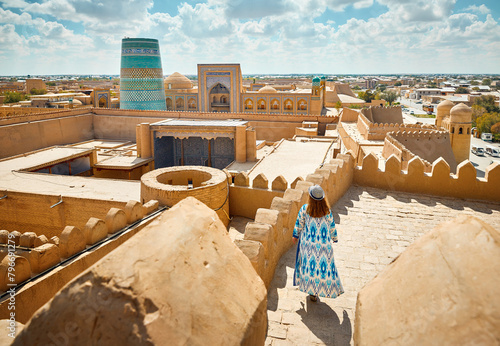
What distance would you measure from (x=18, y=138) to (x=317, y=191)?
1836 centimetres

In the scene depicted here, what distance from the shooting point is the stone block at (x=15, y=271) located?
4008 millimetres

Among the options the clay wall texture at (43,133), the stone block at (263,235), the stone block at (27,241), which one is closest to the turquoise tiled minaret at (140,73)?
the clay wall texture at (43,133)

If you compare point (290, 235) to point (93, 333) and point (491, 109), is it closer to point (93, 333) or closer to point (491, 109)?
point (93, 333)

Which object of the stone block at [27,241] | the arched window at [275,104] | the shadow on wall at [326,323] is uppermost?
the arched window at [275,104]

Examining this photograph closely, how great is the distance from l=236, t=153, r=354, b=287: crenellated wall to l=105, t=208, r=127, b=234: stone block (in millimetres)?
2845

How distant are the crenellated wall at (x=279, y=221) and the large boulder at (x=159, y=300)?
141 cm

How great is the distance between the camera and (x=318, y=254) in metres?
3.21

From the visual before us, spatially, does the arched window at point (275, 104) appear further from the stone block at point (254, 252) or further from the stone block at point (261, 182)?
the stone block at point (254, 252)

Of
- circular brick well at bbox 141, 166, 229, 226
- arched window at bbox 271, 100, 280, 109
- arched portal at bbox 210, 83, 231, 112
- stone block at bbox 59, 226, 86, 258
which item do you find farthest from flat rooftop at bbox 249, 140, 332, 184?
arched portal at bbox 210, 83, 231, 112

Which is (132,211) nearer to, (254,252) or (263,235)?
(263,235)

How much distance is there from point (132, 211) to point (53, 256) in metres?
1.78

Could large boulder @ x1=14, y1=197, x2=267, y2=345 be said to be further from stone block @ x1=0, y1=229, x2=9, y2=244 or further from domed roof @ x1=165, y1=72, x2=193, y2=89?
domed roof @ x1=165, y1=72, x2=193, y2=89

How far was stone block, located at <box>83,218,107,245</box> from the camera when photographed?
18.0 feet

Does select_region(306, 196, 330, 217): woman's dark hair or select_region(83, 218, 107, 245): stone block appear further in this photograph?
select_region(83, 218, 107, 245): stone block
